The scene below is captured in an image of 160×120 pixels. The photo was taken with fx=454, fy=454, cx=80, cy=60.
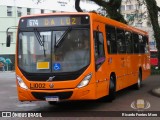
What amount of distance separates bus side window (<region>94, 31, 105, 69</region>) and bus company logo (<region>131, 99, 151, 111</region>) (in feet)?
5.77

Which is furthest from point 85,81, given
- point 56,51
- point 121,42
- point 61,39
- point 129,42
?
point 129,42

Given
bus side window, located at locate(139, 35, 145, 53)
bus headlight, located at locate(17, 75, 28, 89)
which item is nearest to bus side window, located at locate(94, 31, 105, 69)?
bus headlight, located at locate(17, 75, 28, 89)

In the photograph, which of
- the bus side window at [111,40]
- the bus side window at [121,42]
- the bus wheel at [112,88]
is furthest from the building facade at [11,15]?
the bus wheel at [112,88]

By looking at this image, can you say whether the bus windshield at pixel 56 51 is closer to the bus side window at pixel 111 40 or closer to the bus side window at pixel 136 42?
the bus side window at pixel 111 40

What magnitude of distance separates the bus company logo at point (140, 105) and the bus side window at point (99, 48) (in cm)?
176

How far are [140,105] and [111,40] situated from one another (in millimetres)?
2361

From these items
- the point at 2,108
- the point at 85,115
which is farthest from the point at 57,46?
the point at 2,108

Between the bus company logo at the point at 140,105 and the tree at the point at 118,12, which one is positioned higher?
the tree at the point at 118,12

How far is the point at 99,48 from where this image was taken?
533 inches

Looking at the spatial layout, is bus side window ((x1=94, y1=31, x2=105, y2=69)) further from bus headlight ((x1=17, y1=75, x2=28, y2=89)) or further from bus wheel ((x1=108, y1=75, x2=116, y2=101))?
bus headlight ((x1=17, y1=75, x2=28, y2=89))

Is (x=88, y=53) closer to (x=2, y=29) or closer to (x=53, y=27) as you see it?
(x=53, y=27)

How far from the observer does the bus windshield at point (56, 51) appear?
1269 centimetres

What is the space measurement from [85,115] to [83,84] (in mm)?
882

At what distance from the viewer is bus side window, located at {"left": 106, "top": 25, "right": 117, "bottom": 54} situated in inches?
584
